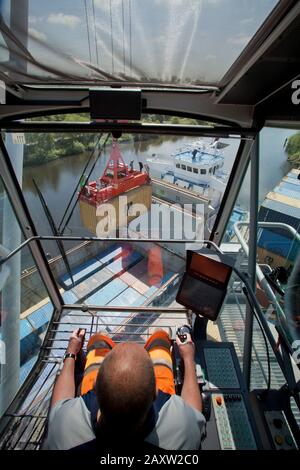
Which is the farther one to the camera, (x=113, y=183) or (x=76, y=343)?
(x=113, y=183)

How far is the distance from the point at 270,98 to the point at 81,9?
1.05m

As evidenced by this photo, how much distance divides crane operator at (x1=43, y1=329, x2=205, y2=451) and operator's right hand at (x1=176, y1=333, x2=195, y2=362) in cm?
15

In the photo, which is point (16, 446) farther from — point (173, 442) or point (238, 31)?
point (238, 31)

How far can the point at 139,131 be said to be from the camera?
1623 millimetres

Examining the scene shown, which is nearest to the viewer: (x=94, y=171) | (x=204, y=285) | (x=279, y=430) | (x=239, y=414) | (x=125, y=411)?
(x=125, y=411)

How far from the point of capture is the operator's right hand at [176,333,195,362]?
58.6 inches

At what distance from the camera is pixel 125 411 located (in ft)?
2.82

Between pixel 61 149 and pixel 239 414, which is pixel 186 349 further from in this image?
pixel 61 149

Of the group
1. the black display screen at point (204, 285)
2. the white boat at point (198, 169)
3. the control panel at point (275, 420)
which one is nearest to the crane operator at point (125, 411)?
the control panel at point (275, 420)

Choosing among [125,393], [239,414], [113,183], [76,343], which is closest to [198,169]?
[113,183]

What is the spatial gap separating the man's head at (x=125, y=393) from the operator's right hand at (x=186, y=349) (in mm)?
598

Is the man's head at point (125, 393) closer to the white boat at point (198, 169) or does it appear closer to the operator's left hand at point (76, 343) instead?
the operator's left hand at point (76, 343)

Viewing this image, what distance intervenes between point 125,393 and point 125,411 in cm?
5

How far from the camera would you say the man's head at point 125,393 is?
86cm
